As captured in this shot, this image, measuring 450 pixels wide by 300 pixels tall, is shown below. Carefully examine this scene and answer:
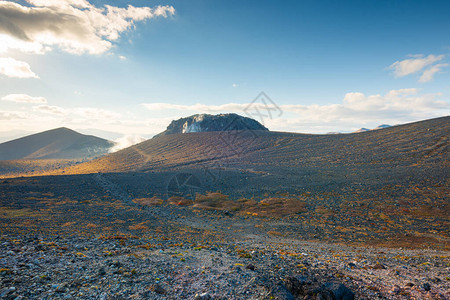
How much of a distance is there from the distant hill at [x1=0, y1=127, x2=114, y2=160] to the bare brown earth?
351 ft

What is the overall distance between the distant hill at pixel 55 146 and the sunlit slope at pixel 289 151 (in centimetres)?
6602

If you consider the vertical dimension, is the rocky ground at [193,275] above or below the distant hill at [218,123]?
below

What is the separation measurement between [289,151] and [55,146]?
151 metres

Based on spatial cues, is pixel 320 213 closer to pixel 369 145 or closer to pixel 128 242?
pixel 128 242

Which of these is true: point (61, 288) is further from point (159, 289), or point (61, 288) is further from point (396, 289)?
point (396, 289)

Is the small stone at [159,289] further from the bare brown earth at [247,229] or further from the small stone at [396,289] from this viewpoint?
the small stone at [396,289]

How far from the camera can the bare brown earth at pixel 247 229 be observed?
20.7ft

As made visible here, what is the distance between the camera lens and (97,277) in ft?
20.8

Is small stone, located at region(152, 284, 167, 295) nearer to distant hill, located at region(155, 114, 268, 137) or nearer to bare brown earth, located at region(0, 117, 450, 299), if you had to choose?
bare brown earth, located at region(0, 117, 450, 299)

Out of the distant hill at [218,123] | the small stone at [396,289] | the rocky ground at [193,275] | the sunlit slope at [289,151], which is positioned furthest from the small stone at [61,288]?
the distant hill at [218,123]

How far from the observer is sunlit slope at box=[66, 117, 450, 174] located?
4200 centimetres

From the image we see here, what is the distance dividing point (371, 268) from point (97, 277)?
32.6 ft

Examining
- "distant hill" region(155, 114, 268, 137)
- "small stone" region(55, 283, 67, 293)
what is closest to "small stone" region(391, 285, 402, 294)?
"small stone" region(55, 283, 67, 293)

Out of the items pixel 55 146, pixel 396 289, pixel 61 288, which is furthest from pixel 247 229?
pixel 55 146
